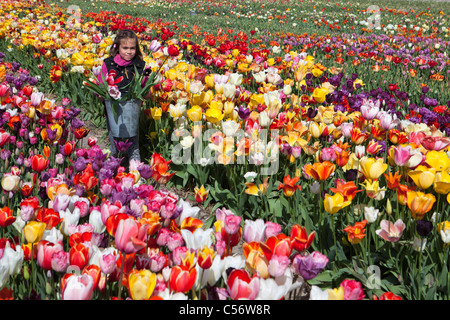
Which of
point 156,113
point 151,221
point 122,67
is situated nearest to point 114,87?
point 156,113

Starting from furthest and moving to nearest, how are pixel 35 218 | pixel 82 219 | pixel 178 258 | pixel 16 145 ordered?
pixel 16 145
pixel 82 219
pixel 35 218
pixel 178 258

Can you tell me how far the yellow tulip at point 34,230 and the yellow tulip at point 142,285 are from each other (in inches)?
20.5

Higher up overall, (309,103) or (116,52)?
(116,52)

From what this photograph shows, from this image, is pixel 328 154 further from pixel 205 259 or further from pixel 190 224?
pixel 205 259

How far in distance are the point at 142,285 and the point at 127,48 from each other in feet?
8.80

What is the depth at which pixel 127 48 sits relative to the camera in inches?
135

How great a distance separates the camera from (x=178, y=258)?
1446 mm

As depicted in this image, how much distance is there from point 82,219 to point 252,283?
1.29 m

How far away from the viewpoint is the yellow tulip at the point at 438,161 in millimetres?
1816

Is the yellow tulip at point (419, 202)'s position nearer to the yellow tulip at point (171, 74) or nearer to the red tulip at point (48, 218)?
the red tulip at point (48, 218)

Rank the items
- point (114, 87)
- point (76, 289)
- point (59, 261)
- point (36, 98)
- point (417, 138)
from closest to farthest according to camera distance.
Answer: point (76, 289)
point (59, 261)
point (417, 138)
point (114, 87)
point (36, 98)
